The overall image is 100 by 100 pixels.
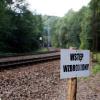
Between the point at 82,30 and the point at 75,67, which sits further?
the point at 82,30

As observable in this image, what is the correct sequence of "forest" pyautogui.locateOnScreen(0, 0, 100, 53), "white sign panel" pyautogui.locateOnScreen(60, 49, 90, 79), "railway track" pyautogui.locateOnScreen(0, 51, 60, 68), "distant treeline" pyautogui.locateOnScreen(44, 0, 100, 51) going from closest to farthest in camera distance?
"white sign panel" pyautogui.locateOnScreen(60, 49, 90, 79) < "railway track" pyautogui.locateOnScreen(0, 51, 60, 68) < "forest" pyautogui.locateOnScreen(0, 0, 100, 53) < "distant treeline" pyautogui.locateOnScreen(44, 0, 100, 51)

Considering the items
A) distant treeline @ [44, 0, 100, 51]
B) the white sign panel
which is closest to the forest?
distant treeline @ [44, 0, 100, 51]

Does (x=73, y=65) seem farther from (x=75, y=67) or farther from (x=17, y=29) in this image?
(x=17, y=29)

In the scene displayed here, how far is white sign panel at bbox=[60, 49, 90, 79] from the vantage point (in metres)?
5.34

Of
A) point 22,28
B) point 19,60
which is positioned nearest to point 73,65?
point 19,60

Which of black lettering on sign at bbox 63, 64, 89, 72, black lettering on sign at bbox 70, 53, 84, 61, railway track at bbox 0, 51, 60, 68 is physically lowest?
railway track at bbox 0, 51, 60, 68

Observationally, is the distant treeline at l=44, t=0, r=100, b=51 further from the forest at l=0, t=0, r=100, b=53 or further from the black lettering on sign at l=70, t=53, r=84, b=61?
the black lettering on sign at l=70, t=53, r=84, b=61

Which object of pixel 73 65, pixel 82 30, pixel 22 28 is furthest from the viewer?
pixel 82 30

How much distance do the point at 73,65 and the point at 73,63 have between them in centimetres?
3

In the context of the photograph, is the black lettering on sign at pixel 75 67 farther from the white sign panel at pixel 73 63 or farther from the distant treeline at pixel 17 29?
the distant treeline at pixel 17 29

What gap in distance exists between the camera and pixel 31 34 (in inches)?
2510

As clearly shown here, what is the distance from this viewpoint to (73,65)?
17.8ft

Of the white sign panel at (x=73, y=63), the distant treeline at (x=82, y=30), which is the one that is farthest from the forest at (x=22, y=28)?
the white sign panel at (x=73, y=63)

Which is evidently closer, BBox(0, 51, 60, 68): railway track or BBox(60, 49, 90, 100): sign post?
BBox(60, 49, 90, 100): sign post
